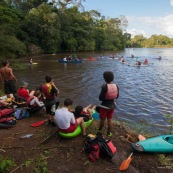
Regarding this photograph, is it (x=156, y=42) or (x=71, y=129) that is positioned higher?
(x=156, y=42)

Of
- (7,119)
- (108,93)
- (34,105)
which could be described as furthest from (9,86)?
(108,93)

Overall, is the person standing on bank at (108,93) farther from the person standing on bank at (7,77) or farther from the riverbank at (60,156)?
the person standing on bank at (7,77)

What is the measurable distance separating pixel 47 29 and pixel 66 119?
4604cm

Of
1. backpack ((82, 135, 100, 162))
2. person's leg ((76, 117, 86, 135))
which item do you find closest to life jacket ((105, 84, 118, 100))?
person's leg ((76, 117, 86, 135))

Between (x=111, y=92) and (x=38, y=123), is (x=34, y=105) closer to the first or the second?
(x=38, y=123)

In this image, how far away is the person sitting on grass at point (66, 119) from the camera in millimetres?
5036

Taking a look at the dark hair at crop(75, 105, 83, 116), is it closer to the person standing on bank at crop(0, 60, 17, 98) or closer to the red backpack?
the red backpack

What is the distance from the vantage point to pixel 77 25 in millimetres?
61500

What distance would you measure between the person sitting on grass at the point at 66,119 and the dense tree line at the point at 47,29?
24171mm

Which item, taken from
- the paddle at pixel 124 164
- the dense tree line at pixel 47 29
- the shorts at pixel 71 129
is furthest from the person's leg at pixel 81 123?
the dense tree line at pixel 47 29

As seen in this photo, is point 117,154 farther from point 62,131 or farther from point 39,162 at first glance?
point 39,162

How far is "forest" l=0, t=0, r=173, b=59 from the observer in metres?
35.5

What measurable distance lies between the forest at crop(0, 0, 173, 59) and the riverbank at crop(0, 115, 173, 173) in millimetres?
23781

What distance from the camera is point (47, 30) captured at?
157 ft
